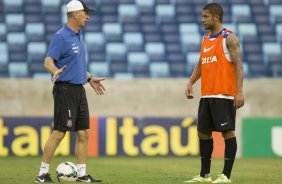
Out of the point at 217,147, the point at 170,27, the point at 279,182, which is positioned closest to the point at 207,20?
the point at 279,182

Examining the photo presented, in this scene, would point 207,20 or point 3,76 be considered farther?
point 3,76

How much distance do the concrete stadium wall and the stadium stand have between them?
2.42ft

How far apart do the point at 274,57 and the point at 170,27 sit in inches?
104

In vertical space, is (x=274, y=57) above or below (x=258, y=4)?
below

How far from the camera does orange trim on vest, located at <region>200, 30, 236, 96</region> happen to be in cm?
777

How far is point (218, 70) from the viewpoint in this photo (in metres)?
7.79

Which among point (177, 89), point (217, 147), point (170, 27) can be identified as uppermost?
point (170, 27)

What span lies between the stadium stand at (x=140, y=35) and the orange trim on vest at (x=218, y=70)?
26.4 feet

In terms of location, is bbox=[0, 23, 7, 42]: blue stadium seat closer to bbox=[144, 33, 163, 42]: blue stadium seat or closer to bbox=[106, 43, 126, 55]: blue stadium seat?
bbox=[106, 43, 126, 55]: blue stadium seat

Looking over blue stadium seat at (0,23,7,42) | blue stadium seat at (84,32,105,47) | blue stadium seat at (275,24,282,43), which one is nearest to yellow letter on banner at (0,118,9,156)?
blue stadium seat at (0,23,7,42)

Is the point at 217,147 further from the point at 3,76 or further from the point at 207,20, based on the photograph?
the point at 207,20

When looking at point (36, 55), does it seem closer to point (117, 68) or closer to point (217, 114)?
point (117, 68)

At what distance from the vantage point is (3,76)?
1575 centimetres

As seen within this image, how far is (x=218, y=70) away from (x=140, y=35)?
9880 millimetres
